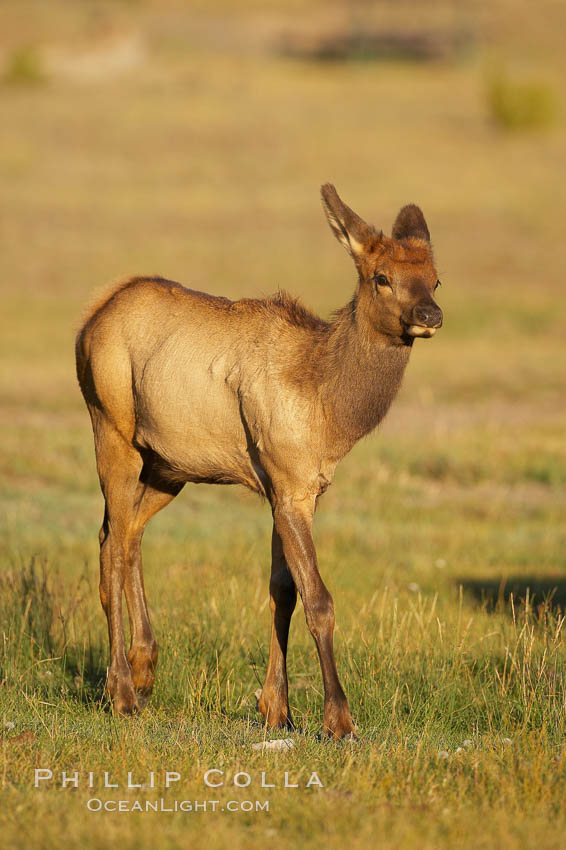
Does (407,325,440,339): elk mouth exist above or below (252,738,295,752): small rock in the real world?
above

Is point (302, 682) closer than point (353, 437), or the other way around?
point (353, 437)

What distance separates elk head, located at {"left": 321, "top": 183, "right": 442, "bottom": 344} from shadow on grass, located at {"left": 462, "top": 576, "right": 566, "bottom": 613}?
136 inches

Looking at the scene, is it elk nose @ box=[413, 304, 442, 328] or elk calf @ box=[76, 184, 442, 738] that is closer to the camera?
elk nose @ box=[413, 304, 442, 328]

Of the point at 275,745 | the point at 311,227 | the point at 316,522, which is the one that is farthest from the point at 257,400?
the point at 311,227

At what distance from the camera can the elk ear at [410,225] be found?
6520mm

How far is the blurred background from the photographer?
42.0 feet

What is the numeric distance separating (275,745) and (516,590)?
471 cm

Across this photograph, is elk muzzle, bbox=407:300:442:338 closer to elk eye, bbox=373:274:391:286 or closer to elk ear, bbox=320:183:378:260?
elk eye, bbox=373:274:391:286

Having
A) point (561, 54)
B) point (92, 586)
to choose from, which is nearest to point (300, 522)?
point (92, 586)

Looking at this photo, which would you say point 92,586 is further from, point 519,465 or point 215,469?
point 519,465

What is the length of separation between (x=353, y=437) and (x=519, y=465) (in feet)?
30.4

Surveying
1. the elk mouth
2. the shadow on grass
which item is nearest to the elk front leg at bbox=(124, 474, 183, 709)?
the elk mouth

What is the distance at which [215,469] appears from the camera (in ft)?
21.4

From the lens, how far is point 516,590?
9.81m
